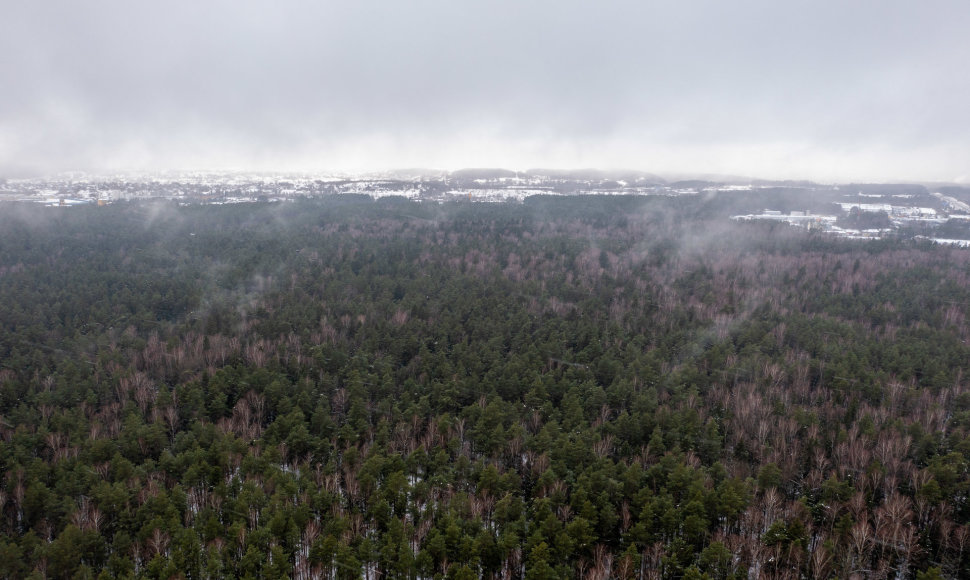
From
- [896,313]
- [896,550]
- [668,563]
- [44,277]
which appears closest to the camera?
[668,563]

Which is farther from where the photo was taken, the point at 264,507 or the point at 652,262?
the point at 652,262

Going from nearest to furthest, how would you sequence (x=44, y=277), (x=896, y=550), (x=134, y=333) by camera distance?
1. (x=896, y=550)
2. (x=134, y=333)
3. (x=44, y=277)

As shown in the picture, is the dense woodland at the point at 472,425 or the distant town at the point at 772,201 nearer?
the dense woodland at the point at 472,425

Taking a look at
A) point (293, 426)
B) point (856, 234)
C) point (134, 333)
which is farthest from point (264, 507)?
point (856, 234)

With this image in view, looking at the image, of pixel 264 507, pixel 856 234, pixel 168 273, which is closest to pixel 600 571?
pixel 264 507

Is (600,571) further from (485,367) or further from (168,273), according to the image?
(168,273)

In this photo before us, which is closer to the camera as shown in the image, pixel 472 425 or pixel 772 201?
pixel 472 425

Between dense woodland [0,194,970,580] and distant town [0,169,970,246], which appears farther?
distant town [0,169,970,246]

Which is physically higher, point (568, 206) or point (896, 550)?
point (568, 206)
